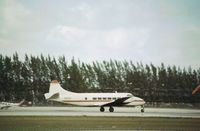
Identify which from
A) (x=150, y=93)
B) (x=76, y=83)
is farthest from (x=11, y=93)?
(x=150, y=93)

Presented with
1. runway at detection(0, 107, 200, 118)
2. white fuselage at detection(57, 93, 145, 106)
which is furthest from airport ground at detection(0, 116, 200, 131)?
white fuselage at detection(57, 93, 145, 106)

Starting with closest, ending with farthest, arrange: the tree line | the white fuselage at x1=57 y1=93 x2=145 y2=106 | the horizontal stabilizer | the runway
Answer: the runway < the horizontal stabilizer < the white fuselage at x1=57 y1=93 x2=145 y2=106 < the tree line

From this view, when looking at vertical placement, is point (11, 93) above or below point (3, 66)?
below

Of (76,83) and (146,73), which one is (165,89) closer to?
(146,73)

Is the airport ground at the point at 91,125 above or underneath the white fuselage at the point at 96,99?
underneath

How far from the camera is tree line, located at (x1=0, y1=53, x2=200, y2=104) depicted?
71312 mm

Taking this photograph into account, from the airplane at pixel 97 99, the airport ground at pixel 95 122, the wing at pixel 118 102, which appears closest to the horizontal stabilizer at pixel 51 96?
the airplane at pixel 97 99

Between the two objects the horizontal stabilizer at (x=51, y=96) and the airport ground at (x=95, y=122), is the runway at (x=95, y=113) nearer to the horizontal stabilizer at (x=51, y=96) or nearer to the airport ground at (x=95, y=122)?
the airport ground at (x=95, y=122)

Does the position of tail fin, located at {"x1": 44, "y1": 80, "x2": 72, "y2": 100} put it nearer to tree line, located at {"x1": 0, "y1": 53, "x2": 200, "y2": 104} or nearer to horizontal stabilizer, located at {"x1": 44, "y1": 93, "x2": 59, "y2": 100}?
horizontal stabilizer, located at {"x1": 44, "y1": 93, "x2": 59, "y2": 100}

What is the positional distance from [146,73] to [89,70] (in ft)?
59.0

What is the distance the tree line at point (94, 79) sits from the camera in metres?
71.3

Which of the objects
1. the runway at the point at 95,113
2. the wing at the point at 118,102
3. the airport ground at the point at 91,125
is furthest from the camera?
the wing at the point at 118,102

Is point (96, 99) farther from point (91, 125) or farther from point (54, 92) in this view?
point (91, 125)

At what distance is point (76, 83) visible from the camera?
75188 millimetres
